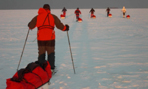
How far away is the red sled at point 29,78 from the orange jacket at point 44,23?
2.97 feet

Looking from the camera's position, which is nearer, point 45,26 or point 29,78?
point 29,78

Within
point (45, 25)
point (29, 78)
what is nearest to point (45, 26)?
point (45, 25)

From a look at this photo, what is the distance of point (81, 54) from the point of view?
549 cm

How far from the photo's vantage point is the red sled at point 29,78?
2.22 metres

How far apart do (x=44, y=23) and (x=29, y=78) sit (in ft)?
4.14

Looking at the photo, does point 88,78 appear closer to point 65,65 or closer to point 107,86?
point 107,86

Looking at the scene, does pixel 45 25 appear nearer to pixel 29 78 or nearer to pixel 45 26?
pixel 45 26

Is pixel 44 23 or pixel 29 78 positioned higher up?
pixel 44 23

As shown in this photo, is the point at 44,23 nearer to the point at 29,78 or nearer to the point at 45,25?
the point at 45,25

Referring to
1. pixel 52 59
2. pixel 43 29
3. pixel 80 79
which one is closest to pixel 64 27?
pixel 43 29

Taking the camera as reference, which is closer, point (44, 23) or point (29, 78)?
point (29, 78)

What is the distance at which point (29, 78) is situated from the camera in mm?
2361

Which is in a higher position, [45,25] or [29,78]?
[45,25]

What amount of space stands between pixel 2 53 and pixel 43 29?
2918mm
